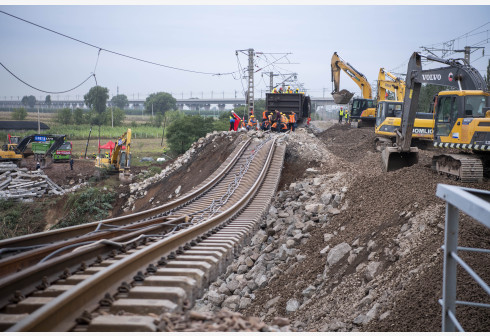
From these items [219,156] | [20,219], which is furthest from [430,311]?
[20,219]

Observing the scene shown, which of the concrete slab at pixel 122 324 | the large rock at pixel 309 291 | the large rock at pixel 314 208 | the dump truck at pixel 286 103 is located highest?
the dump truck at pixel 286 103

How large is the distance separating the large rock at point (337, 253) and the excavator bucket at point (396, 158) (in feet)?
22.8

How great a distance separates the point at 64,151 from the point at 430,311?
3808 centimetres

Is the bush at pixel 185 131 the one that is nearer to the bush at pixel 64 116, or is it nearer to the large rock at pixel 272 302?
the bush at pixel 64 116

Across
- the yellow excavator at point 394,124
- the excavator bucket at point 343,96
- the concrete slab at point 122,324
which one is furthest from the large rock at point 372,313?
the excavator bucket at point 343,96

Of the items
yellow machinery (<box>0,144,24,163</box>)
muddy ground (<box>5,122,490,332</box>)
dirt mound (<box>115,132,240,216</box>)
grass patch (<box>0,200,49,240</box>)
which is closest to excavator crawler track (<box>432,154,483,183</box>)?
muddy ground (<box>5,122,490,332</box>)

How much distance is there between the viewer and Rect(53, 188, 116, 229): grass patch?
843 inches

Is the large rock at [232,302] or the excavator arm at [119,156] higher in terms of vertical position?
the excavator arm at [119,156]

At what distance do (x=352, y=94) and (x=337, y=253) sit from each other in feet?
65.3

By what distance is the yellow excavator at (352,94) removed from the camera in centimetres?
2681

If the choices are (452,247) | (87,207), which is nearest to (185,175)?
(87,207)

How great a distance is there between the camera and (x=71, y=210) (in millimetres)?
22203

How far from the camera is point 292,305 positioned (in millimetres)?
7375

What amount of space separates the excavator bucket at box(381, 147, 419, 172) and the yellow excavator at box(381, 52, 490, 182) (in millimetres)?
303
